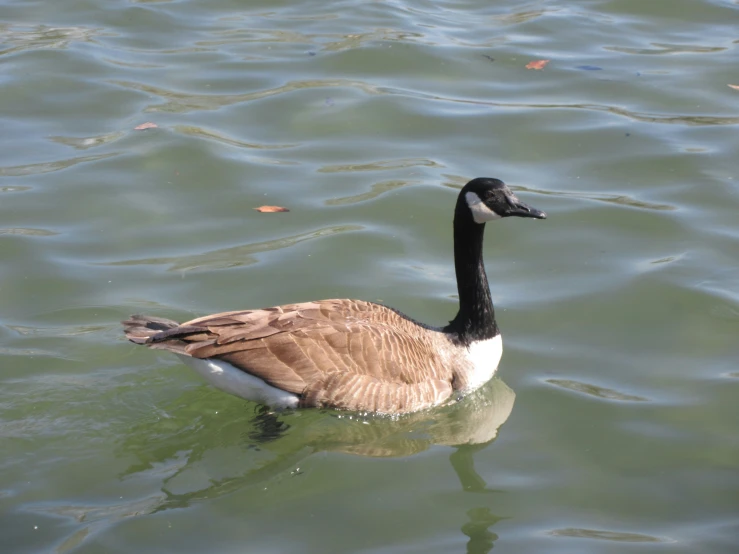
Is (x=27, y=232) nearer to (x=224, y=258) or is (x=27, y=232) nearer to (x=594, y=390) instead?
(x=224, y=258)

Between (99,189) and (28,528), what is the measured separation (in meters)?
5.11

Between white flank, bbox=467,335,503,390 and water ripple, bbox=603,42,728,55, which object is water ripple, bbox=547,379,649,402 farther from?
water ripple, bbox=603,42,728,55

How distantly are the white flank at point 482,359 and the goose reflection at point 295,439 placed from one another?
195 mm

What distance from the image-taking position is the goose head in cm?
754

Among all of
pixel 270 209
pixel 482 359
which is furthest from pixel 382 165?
pixel 482 359

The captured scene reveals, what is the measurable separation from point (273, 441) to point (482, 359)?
70.2 inches

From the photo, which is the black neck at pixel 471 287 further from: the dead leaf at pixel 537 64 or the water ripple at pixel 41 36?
the water ripple at pixel 41 36

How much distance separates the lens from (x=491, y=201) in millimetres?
7617


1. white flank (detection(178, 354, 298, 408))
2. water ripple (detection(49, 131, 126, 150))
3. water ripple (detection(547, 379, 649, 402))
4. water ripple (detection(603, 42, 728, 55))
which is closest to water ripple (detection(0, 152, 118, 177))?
water ripple (detection(49, 131, 126, 150))

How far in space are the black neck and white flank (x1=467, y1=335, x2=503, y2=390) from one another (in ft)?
0.18

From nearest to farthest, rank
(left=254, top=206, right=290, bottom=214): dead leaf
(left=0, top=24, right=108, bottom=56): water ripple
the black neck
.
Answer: the black neck, (left=254, top=206, right=290, bottom=214): dead leaf, (left=0, top=24, right=108, bottom=56): water ripple

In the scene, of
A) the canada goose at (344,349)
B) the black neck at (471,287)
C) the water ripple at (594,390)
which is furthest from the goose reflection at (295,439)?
the black neck at (471,287)

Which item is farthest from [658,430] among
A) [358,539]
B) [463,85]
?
[463,85]

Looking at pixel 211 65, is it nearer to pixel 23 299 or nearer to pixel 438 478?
pixel 23 299
